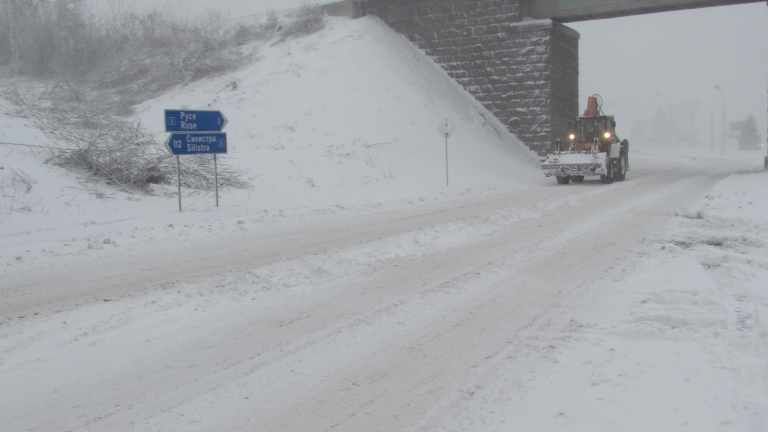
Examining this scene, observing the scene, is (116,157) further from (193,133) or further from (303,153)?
(303,153)

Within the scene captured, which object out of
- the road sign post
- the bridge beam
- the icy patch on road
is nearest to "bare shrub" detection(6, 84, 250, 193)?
the road sign post

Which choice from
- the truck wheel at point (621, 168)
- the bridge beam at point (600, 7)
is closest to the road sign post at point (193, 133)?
the truck wheel at point (621, 168)

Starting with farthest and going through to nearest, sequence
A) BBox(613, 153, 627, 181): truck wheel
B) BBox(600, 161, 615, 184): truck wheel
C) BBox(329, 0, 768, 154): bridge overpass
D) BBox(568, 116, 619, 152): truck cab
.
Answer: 1. BBox(329, 0, 768, 154): bridge overpass
2. BBox(613, 153, 627, 181): truck wheel
3. BBox(568, 116, 619, 152): truck cab
4. BBox(600, 161, 615, 184): truck wheel

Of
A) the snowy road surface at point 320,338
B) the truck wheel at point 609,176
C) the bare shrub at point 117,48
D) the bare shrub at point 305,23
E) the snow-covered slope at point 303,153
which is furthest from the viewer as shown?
the bare shrub at point 305,23

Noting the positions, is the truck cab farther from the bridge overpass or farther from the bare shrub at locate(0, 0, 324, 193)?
the bare shrub at locate(0, 0, 324, 193)

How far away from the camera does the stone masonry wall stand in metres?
24.2

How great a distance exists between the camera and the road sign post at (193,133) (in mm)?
11117

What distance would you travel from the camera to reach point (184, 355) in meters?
4.21

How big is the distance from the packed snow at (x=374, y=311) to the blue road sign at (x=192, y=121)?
181cm

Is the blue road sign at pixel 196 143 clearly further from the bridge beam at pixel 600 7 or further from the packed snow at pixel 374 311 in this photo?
the bridge beam at pixel 600 7

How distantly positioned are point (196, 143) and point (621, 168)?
17.2 metres

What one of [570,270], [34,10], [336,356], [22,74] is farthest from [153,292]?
[34,10]

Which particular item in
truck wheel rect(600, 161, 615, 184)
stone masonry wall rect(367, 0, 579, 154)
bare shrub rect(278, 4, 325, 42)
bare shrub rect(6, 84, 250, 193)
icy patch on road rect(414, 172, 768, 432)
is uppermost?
bare shrub rect(278, 4, 325, 42)

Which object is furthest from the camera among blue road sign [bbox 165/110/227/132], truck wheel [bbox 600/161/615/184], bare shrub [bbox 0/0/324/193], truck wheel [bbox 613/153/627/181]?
bare shrub [bbox 0/0/324/193]
